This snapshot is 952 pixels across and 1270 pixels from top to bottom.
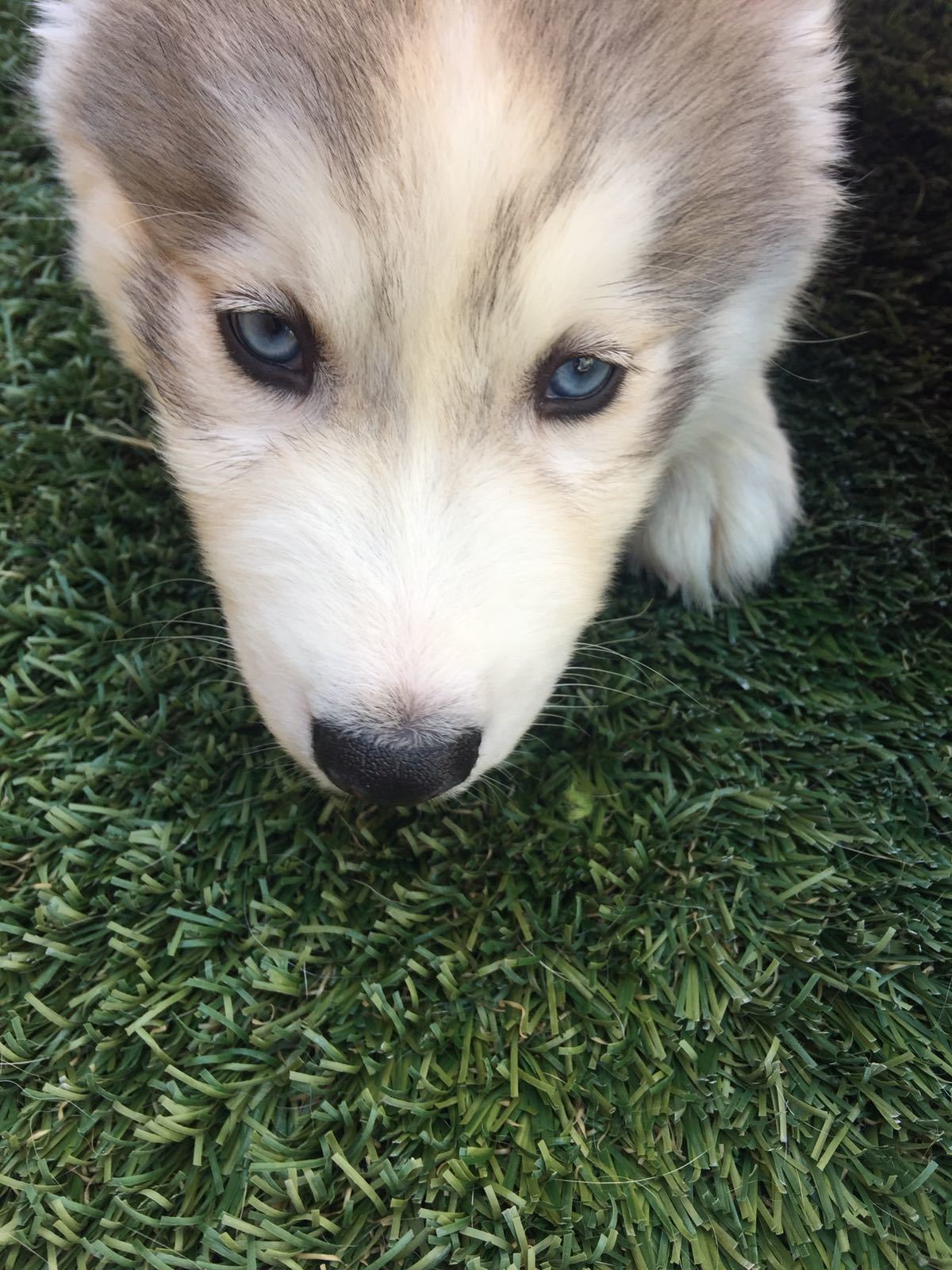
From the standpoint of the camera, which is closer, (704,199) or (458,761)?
(458,761)

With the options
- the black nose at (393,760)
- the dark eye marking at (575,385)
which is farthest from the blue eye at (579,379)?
the black nose at (393,760)

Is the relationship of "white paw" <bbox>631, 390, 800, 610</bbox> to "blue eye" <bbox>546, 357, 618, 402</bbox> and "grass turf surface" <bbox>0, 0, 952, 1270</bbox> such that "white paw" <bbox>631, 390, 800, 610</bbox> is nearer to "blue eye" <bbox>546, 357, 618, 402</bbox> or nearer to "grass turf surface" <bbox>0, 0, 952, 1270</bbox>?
"grass turf surface" <bbox>0, 0, 952, 1270</bbox>

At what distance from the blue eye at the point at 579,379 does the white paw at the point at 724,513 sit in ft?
1.96

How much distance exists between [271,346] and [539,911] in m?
1.10

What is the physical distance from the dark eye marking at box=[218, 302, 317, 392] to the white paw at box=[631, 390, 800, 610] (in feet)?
3.09

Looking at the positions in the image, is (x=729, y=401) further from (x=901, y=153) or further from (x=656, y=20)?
(x=901, y=153)

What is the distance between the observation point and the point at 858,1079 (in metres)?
1.55

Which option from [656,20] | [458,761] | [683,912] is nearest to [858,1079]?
[683,912]

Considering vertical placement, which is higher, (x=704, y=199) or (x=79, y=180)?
(x=79, y=180)

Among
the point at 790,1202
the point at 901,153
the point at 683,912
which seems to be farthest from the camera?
the point at 901,153

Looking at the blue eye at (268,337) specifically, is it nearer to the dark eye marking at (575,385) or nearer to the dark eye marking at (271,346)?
the dark eye marking at (271,346)

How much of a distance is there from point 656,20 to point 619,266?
0.39 metres

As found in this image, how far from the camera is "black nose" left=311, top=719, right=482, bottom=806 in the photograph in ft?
4.17

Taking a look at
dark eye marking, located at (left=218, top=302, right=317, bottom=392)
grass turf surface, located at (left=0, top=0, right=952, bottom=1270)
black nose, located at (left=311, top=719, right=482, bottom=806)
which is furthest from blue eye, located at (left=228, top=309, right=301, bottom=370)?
grass turf surface, located at (left=0, top=0, right=952, bottom=1270)
